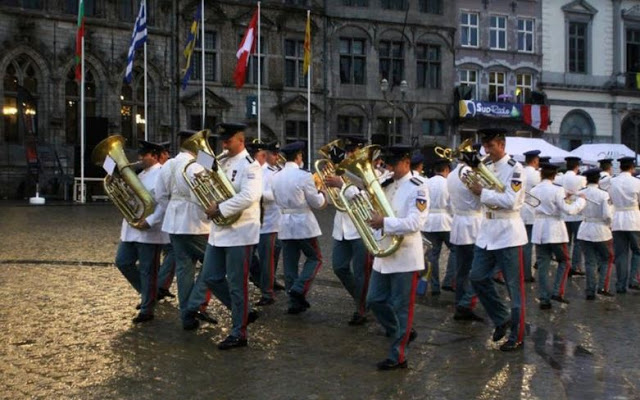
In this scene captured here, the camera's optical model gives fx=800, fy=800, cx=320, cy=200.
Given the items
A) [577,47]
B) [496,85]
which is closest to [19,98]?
[496,85]

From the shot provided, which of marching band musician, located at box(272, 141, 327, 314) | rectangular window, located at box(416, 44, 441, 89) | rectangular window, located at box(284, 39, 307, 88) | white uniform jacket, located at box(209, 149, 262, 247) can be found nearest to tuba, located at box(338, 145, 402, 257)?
white uniform jacket, located at box(209, 149, 262, 247)

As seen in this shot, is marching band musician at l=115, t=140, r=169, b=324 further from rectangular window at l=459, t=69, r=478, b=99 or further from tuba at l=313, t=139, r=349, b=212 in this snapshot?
rectangular window at l=459, t=69, r=478, b=99

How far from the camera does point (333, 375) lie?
7.01m

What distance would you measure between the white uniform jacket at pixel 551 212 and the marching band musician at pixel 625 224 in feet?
2.75

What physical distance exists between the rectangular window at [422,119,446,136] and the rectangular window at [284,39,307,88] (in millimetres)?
6892

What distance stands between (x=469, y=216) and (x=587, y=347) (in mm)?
2911

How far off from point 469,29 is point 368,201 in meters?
38.1

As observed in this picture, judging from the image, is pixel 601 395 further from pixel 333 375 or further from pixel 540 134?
pixel 540 134

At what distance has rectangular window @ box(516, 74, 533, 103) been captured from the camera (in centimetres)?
4412

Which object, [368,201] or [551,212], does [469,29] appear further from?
[368,201]

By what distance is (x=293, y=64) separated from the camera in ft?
133

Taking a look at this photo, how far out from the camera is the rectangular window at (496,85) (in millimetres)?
43719

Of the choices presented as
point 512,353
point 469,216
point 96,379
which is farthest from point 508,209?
point 96,379

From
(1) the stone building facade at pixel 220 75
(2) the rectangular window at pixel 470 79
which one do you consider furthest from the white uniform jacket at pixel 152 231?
(2) the rectangular window at pixel 470 79
